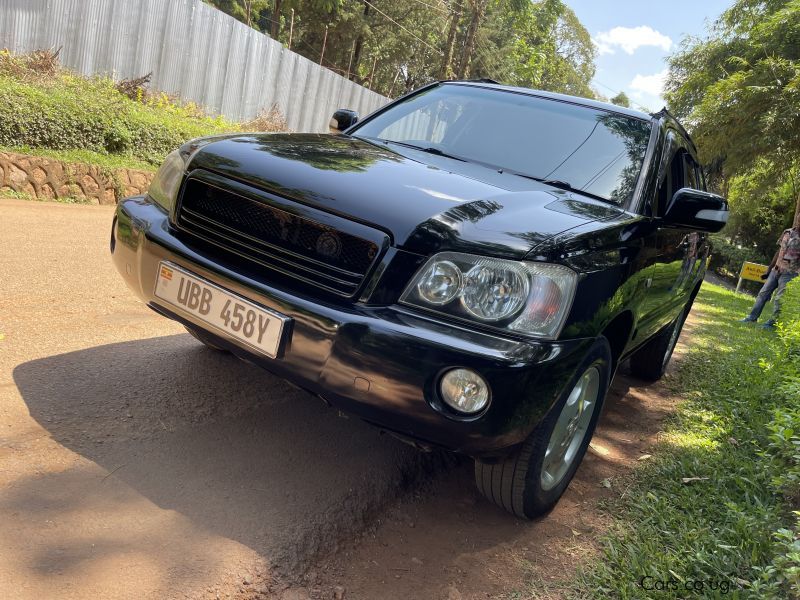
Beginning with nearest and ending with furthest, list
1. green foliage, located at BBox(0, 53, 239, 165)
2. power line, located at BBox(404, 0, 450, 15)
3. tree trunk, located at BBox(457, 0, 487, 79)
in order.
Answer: green foliage, located at BBox(0, 53, 239, 165), tree trunk, located at BBox(457, 0, 487, 79), power line, located at BBox(404, 0, 450, 15)

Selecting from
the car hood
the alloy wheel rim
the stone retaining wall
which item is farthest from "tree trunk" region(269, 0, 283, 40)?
the alloy wheel rim

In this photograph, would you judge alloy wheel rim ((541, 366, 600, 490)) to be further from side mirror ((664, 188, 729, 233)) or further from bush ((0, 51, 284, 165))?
bush ((0, 51, 284, 165))

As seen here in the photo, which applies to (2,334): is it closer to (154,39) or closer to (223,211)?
(223,211)

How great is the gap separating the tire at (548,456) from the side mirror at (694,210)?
0.90m

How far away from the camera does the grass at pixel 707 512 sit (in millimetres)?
2295

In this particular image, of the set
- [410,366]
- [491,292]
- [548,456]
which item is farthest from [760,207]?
[410,366]

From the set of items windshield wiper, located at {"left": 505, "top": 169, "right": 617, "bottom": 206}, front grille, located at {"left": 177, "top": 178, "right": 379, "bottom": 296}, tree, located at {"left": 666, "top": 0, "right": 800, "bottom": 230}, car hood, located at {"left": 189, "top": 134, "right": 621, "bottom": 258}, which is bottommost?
front grille, located at {"left": 177, "top": 178, "right": 379, "bottom": 296}

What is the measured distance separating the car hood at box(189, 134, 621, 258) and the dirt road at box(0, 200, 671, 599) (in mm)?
1075

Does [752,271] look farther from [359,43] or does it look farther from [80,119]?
[359,43]

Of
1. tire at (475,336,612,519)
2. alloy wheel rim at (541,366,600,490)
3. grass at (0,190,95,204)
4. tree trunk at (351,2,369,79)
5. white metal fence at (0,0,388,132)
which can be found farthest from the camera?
tree trunk at (351,2,369,79)

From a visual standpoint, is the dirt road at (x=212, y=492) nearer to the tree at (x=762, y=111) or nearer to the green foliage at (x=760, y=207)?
the tree at (x=762, y=111)

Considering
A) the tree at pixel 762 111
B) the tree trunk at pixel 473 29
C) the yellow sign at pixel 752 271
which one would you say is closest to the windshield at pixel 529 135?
the tree at pixel 762 111

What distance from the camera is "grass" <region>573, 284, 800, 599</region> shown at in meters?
2.29

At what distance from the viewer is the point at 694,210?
3145 millimetres
